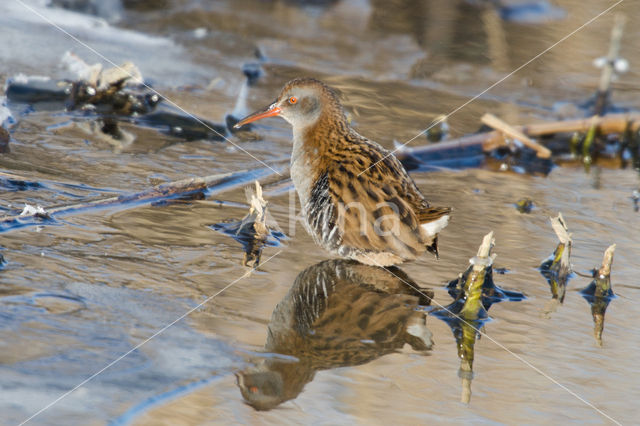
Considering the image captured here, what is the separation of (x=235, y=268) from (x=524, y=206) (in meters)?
1.96

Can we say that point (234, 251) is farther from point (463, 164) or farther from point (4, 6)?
point (4, 6)

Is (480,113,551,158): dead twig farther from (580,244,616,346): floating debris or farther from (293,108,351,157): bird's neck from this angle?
(580,244,616,346): floating debris

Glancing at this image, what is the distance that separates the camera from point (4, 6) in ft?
24.0

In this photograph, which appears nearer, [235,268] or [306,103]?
[235,268]

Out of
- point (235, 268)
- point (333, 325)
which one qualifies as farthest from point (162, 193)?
point (333, 325)

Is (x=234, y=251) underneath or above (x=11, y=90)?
underneath

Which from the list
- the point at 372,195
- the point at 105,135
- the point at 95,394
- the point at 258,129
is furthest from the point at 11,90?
the point at 95,394

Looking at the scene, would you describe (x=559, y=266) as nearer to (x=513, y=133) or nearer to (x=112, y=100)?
(x=513, y=133)

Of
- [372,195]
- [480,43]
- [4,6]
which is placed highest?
[480,43]

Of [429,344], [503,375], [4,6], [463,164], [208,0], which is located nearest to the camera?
[503,375]

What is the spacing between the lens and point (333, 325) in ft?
10.4

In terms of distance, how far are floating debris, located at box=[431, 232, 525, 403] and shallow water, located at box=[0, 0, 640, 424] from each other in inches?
1.9

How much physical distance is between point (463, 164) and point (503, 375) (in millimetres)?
2747

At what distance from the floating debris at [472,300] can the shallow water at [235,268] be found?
0.16 ft
